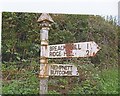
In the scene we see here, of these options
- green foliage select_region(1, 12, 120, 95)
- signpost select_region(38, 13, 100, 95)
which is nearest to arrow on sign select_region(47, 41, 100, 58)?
signpost select_region(38, 13, 100, 95)

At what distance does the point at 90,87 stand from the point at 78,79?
6.8 inches

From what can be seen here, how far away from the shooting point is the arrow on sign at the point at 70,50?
12.7 ft

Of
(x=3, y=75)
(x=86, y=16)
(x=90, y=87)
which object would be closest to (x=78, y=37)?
(x=86, y=16)

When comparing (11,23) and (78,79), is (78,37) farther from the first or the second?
(11,23)

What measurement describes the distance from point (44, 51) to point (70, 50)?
253 millimetres

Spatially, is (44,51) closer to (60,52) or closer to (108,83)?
(60,52)

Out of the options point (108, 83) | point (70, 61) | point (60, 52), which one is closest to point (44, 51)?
point (60, 52)

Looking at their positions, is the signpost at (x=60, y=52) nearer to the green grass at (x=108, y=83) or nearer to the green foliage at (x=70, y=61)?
the green foliage at (x=70, y=61)

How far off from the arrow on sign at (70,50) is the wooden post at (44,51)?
0.06 meters

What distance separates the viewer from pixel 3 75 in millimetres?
4293

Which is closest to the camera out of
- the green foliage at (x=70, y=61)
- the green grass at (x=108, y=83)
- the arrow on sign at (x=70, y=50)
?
the arrow on sign at (x=70, y=50)

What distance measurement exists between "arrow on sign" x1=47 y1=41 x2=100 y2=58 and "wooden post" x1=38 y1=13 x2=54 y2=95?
0.19 feet

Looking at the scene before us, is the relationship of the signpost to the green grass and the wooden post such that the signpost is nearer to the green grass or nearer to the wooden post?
the wooden post

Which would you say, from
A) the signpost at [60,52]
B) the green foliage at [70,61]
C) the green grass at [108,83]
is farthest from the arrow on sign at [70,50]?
the green grass at [108,83]
